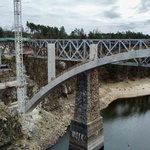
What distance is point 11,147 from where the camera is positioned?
17.8 meters

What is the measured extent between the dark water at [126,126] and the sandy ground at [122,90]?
1.32 m

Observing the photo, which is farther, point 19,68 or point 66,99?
point 66,99

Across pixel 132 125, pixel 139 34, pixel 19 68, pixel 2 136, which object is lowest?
pixel 132 125

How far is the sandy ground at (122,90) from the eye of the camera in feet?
123

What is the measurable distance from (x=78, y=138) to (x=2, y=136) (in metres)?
6.00

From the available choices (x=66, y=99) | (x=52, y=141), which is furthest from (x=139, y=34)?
(x=52, y=141)

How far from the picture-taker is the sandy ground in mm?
37353

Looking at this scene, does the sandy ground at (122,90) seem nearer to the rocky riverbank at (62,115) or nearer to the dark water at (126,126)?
the rocky riverbank at (62,115)

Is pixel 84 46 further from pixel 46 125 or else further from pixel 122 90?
pixel 122 90

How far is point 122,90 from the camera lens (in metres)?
43.1

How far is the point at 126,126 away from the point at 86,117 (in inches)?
346

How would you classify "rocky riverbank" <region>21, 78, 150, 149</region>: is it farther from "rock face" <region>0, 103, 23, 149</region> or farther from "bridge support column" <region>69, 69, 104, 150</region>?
"bridge support column" <region>69, 69, 104, 150</region>

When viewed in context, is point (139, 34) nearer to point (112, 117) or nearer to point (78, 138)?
point (112, 117)

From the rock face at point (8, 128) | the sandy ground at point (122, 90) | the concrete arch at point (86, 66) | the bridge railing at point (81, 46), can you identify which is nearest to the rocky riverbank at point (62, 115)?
the sandy ground at point (122, 90)
